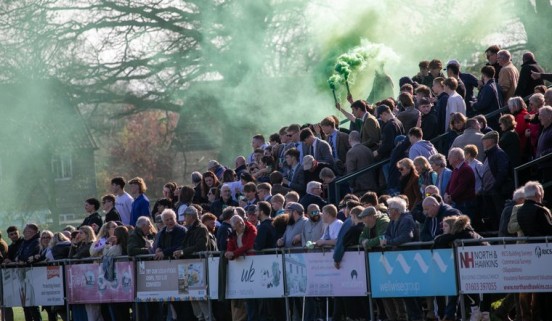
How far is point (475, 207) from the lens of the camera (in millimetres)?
16297

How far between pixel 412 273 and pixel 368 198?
1312 mm

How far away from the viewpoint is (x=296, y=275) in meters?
17.0

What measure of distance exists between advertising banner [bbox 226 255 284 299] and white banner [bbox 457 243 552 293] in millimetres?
3079

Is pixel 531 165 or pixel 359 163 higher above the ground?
pixel 359 163

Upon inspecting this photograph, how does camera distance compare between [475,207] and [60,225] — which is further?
[60,225]

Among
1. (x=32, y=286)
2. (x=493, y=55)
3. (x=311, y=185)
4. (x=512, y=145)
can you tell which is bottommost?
(x=32, y=286)

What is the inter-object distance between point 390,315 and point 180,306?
12.8 ft

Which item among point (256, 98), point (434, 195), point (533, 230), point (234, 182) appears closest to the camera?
point (533, 230)

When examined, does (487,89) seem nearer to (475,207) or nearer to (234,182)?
(475,207)

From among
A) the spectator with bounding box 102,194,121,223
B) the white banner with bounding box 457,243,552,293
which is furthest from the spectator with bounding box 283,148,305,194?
the white banner with bounding box 457,243,552,293

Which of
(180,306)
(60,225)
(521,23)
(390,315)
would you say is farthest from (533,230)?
(60,225)

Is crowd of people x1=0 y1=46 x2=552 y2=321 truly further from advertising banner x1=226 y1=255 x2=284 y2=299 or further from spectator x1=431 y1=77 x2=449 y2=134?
advertising banner x1=226 y1=255 x2=284 y2=299

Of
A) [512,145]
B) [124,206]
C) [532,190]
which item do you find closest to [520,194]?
[532,190]

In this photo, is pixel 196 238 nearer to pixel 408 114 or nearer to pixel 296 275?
pixel 296 275
